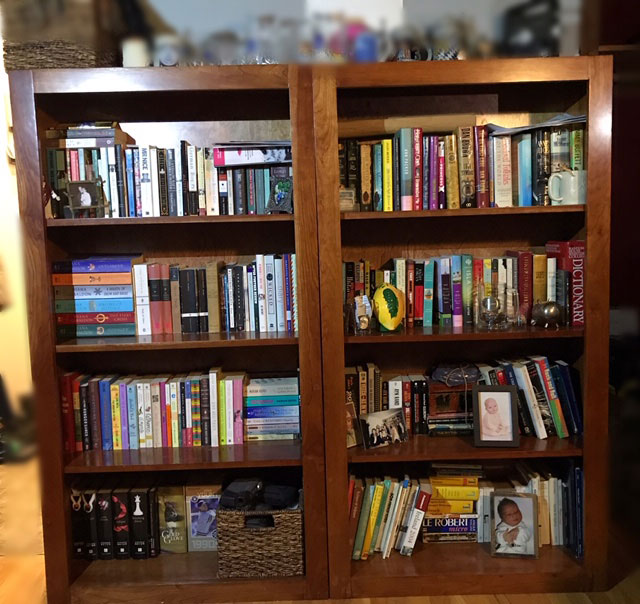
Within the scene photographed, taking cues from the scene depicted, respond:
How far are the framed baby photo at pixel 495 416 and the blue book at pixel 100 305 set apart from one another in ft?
3.49

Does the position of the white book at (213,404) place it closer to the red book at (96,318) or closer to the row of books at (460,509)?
the red book at (96,318)

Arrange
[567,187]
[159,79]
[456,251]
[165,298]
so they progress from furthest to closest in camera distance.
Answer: [456,251], [165,298], [567,187], [159,79]

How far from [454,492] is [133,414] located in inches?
39.9

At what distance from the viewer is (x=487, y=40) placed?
5.73 ft

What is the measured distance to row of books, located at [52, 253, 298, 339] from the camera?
1931 mm

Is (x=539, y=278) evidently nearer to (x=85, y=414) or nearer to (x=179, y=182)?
(x=179, y=182)

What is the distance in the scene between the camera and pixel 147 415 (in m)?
1.99

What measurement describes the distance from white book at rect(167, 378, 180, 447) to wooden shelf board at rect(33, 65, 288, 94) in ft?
2.78

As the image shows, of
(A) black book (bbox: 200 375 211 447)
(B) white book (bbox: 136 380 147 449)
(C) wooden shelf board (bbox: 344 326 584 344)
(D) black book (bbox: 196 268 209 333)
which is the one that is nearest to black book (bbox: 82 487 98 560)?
(B) white book (bbox: 136 380 147 449)

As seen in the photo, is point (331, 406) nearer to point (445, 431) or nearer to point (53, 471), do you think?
point (445, 431)

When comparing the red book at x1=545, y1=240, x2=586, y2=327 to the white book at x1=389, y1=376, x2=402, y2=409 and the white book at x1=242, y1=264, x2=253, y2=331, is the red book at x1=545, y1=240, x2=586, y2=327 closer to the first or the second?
the white book at x1=389, y1=376, x2=402, y2=409

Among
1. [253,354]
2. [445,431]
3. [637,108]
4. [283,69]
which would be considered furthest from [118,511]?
[637,108]

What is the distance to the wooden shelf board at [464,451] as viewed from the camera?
1.89 m

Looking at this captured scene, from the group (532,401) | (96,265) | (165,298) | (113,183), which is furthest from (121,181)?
(532,401)
